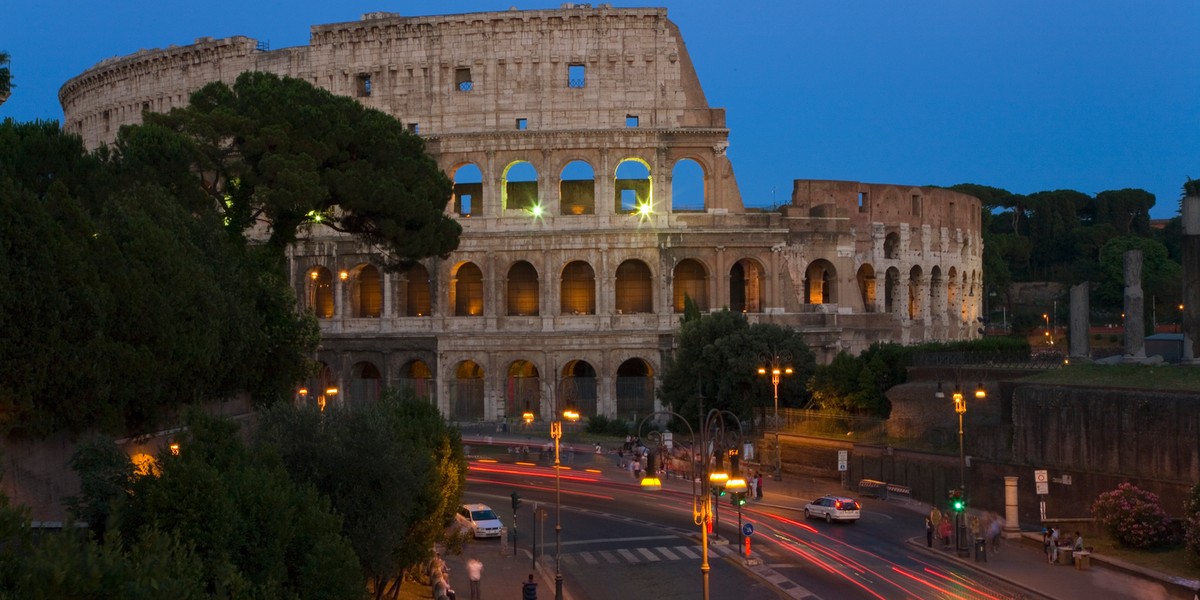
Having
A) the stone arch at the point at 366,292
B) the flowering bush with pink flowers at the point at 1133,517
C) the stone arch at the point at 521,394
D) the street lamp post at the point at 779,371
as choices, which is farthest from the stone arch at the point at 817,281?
the flowering bush with pink flowers at the point at 1133,517

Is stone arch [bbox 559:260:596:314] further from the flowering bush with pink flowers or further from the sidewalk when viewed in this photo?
the flowering bush with pink flowers

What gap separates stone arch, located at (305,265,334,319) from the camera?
5703cm

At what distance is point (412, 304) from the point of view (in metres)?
57.8

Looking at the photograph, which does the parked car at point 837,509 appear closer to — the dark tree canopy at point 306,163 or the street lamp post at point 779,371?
the street lamp post at point 779,371

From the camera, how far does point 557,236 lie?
54000mm

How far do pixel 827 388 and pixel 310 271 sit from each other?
2412 cm

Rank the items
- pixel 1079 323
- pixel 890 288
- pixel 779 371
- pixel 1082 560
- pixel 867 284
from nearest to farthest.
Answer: pixel 1082 560 < pixel 1079 323 < pixel 779 371 < pixel 867 284 < pixel 890 288

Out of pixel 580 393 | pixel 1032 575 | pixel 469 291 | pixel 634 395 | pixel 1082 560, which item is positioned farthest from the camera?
pixel 469 291

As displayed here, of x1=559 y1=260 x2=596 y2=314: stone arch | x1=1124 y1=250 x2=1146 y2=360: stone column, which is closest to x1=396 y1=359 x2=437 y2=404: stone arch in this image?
x1=559 y1=260 x2=596 y2=314: stone arch

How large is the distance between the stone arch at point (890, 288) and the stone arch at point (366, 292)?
22.6m

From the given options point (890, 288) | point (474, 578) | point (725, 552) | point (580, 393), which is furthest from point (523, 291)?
point (474, 578)

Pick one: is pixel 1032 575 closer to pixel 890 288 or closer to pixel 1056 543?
pixel 1056 543

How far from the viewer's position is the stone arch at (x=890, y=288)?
60.2 metres

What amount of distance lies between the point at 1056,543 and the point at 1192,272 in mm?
9910
